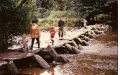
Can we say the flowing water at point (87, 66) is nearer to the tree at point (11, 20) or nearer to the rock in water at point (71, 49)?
the rock in water at point (71, 49)

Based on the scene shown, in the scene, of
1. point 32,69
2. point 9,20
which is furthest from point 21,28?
point 32,69

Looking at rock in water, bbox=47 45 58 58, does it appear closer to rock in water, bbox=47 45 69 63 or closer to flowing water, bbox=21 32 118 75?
rock in water, bbox=47 45 69 63

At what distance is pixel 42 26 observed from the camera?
103 ft

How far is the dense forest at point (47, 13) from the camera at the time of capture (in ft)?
41.0

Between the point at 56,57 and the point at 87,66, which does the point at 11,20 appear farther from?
the point at 87,66

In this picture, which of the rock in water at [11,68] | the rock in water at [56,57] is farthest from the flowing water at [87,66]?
the rock in water at [11,68]

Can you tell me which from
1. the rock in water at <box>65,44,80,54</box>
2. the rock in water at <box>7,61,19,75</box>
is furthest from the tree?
the rock in water at <box>65,44,80,54</box>

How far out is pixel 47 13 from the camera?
36125 millimetres

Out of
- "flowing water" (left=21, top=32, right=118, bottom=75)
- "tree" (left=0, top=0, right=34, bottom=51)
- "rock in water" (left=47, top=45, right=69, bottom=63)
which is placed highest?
"tree" (left=0, top=0, right=34, bottom=51)

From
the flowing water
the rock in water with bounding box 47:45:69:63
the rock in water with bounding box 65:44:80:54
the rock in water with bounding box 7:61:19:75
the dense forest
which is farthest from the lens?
the rock in water with bounding box 65:44:80:54

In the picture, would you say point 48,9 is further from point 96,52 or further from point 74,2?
point 96,52

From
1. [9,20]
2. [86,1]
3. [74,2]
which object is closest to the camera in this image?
[9,20]

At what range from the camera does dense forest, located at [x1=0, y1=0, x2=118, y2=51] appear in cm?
1250

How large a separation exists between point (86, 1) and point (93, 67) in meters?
20.0
